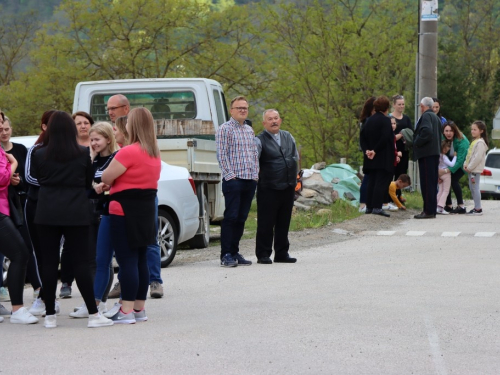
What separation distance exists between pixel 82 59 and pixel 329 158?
9633 millimetres

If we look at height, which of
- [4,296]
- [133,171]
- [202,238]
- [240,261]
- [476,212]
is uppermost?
[133,171]

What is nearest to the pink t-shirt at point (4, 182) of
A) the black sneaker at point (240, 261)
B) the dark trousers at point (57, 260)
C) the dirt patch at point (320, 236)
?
the dark trousers at point (57, 260)

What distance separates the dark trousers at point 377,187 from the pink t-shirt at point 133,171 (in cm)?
980

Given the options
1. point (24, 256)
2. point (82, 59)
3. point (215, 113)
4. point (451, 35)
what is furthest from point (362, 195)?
point (451, 35)

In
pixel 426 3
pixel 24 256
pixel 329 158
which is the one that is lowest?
pixel 329 158

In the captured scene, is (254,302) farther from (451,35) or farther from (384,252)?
(451,35)

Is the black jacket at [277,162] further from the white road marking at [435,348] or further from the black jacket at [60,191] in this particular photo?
the black jacket at [60,191]

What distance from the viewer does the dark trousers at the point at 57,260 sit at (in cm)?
784

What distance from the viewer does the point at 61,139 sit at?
7.75m

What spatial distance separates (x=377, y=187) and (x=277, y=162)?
5.95 meters

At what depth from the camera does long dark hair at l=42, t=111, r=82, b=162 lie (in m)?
7.73

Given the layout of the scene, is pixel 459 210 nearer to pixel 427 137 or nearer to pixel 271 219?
pixel 427 137

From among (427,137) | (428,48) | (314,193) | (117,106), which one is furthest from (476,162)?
(117,106)

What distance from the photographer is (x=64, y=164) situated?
25.5 feet
